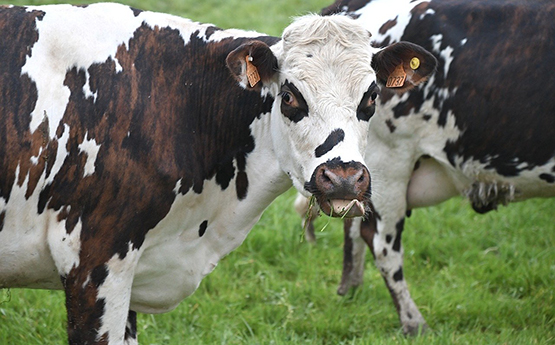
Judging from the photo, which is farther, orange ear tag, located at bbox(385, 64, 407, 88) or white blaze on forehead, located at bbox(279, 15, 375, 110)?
orange ear tag, located at bbox(385, 64, 407, 88)

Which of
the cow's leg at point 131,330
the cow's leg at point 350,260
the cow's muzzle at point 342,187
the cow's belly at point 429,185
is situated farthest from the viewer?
the cow's leg at point 350,260

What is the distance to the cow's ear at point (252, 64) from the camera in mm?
3746

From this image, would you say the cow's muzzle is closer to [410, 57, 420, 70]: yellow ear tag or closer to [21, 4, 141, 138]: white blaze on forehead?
[410, 57, 420, 70]: yellow ear tag

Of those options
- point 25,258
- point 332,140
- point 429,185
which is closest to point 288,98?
point 332,140

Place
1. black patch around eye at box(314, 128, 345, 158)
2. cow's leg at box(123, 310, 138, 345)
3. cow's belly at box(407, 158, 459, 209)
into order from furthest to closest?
cow's belly at box(407, 158, 459, 209), cow's leg at box(123, 310, 138, 345), black patch around eye at box(314, 128, 345, 158)

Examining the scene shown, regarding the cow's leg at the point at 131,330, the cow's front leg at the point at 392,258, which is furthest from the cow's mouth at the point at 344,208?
the cow's front leg at the point at 392,258

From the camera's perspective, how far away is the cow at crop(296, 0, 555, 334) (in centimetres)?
505

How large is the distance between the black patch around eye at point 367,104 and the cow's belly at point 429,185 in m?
1.73

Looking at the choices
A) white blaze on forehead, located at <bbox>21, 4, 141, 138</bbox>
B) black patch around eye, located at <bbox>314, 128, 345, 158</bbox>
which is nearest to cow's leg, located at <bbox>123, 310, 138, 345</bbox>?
white blaze on forehead, located at <bbox>21, 4, 141, 138</bbox>

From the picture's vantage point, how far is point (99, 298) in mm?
3754

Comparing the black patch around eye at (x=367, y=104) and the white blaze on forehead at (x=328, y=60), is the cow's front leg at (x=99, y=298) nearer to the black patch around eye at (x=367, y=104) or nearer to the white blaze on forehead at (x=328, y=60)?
the white blaze on forehead at (x=328, y=60)

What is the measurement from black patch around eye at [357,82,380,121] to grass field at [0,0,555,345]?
5.81 ft

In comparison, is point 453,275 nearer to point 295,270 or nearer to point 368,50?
point 295,270

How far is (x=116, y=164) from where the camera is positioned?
3.69 metres
